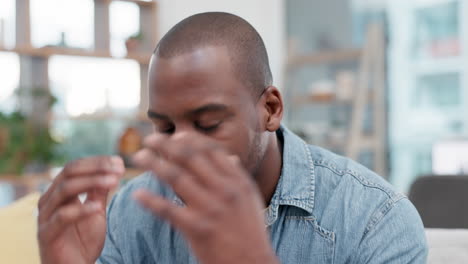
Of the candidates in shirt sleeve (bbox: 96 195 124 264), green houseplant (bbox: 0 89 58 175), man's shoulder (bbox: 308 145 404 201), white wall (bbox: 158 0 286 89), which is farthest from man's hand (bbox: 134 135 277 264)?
white wall (bbox: 158 0 286 89)

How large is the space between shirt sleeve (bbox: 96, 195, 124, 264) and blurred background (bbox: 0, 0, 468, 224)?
2.06 m

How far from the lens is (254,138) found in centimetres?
101

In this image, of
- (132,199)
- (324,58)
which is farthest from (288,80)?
(132,199)

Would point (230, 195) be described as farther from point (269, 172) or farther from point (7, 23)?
point (7, 23)

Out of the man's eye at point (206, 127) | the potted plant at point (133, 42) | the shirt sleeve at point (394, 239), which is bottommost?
the shirt sleeve at point (394, 239)

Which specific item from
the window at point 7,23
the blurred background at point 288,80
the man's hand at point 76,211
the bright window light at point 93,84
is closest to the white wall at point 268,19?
the blurred background at point 288,80

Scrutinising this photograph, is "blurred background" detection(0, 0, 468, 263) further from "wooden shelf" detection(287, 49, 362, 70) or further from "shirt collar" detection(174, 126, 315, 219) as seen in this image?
"shirt collar" detection(174, 126, 315, 219)

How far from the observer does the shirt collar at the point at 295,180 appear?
3.59 feet

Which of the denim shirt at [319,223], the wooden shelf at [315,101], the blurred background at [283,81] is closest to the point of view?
the denim shirt at [319,223]

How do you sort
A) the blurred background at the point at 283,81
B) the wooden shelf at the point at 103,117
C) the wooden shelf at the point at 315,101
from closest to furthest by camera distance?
the blurred background at the point at 283,81 < the wooden shelf at the point at 103,117 < the wooden shelf at the point at 315,101

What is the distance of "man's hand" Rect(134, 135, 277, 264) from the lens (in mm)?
518

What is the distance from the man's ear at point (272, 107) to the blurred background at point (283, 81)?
2.30 m

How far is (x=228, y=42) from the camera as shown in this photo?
3.40ft

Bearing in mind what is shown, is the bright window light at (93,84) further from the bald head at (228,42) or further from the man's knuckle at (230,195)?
the man's knuckle at (230,195)
